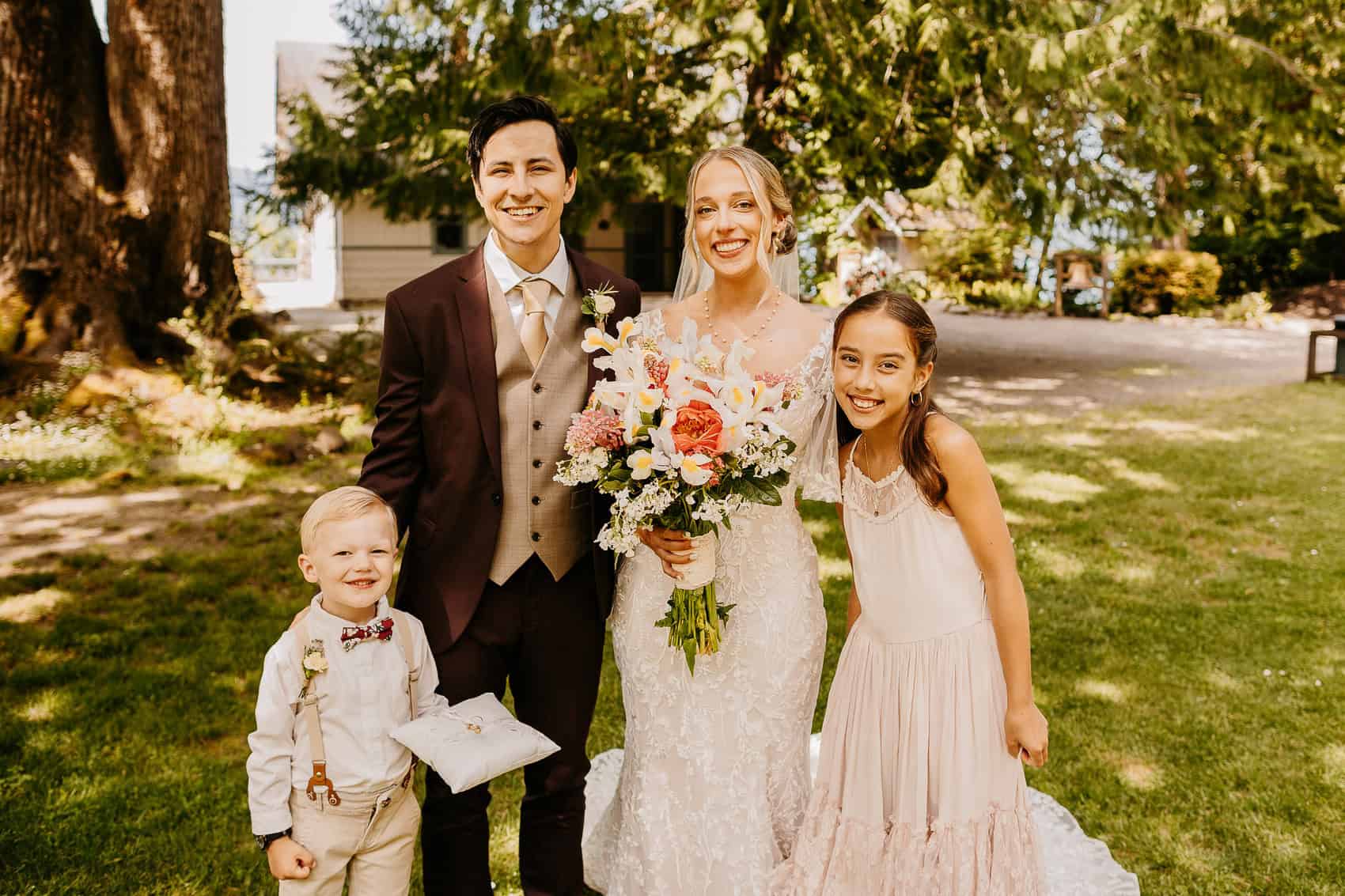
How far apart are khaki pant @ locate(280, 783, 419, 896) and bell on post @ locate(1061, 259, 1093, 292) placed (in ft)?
72.3

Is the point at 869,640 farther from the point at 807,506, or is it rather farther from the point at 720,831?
the point at 807,506

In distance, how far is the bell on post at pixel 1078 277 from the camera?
22078 millimetres

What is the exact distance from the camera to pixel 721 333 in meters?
3.11

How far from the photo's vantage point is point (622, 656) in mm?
3115

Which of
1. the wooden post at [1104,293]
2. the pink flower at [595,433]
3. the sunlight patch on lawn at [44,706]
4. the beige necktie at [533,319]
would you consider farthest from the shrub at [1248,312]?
the sunlight patch on lawn at [44,706]

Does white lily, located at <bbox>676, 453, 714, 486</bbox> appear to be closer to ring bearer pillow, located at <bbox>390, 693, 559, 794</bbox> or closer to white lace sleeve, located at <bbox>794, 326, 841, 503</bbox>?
white lace sleeve, located at <bbox>794, 326, 841, 503</bbox>

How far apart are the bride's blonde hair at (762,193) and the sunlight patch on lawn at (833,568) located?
342 centimetres

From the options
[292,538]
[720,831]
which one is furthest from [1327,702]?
[292,538]

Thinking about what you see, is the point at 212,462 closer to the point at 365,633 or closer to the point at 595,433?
the point at 365,633

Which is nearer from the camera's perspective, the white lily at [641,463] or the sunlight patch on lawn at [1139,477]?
the white lily at [641,463]

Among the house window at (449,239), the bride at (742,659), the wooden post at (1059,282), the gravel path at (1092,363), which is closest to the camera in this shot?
the bride at (742,659)

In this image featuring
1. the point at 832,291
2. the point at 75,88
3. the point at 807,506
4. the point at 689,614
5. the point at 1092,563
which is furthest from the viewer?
the point at 832,291

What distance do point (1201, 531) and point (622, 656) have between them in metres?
5.41

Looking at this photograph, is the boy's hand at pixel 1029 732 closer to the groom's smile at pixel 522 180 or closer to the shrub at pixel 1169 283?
the groom's smile at pixel 522 180
